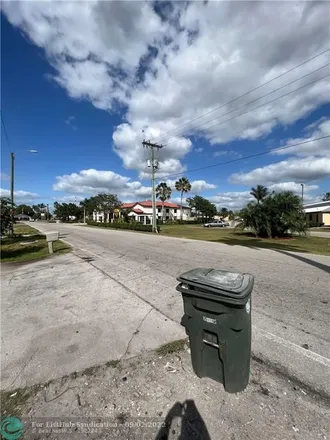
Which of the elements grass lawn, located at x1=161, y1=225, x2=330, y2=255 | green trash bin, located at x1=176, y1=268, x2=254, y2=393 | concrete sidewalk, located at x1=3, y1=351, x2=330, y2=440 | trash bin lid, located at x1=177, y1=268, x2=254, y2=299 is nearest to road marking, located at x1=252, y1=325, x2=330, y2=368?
concrete sidewalk, located at x1=3, y1=351, x2=330, y2=440

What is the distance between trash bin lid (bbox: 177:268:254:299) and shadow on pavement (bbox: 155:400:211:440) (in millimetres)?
1075

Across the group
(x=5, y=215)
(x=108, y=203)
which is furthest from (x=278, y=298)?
(x=108, y=203)

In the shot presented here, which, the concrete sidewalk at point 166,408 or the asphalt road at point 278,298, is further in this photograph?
the asphalt road at point 278,298

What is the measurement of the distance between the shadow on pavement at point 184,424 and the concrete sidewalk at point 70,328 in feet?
3.56

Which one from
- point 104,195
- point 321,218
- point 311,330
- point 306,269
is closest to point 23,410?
point 311,330

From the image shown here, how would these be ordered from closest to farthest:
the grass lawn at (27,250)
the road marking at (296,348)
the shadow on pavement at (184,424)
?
1. the shadow on pavement at (184,424)
2. the road marking at (296,348)
3. the grass lawn at (27,250)

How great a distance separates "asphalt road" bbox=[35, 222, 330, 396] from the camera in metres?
2.92

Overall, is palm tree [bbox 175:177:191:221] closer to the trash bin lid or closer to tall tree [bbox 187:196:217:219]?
tall tree [bbox 187:196:217:219]

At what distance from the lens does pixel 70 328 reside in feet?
12.9

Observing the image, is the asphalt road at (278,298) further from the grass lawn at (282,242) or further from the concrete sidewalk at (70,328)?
the grass lawn at (282,242)

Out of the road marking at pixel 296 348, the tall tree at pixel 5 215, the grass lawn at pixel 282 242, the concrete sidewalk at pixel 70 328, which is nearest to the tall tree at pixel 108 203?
the grass lawn at pixel 282 242

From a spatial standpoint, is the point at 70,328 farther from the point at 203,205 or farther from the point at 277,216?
the point at 203,205

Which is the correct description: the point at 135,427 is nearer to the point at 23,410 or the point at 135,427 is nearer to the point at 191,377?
the point at 191,377

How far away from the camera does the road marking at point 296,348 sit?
9.50ft
